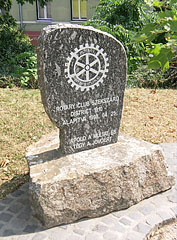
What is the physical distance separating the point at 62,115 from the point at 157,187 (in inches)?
58.5

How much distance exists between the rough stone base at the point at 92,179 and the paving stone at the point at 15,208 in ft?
1.13

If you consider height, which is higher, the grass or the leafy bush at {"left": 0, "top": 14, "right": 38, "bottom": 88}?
the leafy bush at {"left": 0, "top": 14, "right": 38, "bottom": 88}

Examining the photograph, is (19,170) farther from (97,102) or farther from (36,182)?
(97,102)

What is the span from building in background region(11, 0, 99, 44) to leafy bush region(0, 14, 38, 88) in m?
6.17

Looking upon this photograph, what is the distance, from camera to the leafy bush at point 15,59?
23.1 feet

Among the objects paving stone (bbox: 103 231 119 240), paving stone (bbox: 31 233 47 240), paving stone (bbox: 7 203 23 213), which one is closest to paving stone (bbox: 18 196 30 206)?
paving stone (bbox: 7 203 23 213)

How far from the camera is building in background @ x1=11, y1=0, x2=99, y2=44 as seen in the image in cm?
1455

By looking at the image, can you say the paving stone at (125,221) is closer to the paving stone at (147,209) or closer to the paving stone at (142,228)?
the paving stone at (142,228)

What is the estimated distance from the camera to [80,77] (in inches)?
123

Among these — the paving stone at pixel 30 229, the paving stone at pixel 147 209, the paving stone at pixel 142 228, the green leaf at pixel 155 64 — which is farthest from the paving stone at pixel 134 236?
the green leaf at pixel 155 64

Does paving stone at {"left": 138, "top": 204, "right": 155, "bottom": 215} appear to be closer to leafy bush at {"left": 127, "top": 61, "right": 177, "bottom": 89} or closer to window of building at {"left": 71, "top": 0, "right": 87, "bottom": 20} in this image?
leafy bush at {"left": 127, "top": 61, "right": 177, "bottom": 89}

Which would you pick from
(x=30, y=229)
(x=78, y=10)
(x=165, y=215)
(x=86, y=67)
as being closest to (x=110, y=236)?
(x=165, y=215)

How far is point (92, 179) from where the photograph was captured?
118 inches

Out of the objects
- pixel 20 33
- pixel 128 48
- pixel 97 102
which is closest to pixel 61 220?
pixel 97 102
